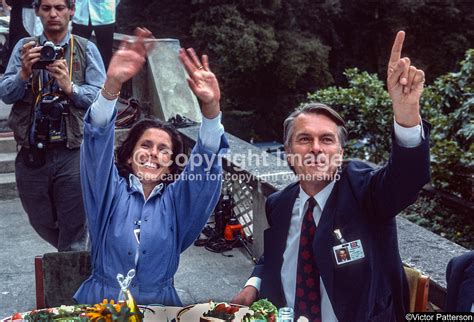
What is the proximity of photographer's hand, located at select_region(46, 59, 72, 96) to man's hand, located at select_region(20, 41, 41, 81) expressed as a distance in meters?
0.09

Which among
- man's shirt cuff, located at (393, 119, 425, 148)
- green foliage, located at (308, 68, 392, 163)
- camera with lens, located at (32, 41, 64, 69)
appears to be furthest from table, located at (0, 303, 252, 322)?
green foliage, located at (308, 68, 392, 163)

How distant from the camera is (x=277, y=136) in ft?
82.6

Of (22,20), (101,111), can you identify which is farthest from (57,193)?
(22,20)

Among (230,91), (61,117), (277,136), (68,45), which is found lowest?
(277,136)

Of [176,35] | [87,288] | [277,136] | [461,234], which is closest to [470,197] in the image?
[461,234]

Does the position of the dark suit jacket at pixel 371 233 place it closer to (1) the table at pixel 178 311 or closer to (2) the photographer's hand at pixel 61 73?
(1) the table at pixel 178 311

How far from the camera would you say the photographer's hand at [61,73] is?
3471mm

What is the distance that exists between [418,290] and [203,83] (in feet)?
3.61

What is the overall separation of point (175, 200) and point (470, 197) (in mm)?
4043

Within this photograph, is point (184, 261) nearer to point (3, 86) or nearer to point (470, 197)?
point (3, 86)

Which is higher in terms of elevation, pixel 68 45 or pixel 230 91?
pixel 68 45

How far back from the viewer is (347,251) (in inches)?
88.5

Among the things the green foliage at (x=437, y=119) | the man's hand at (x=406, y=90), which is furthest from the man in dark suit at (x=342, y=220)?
the green foliage at (x=437, y=119)

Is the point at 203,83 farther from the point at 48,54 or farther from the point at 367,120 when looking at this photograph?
the point at 367,120
